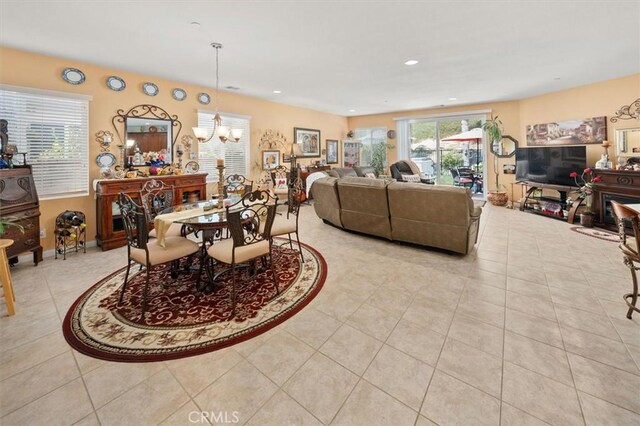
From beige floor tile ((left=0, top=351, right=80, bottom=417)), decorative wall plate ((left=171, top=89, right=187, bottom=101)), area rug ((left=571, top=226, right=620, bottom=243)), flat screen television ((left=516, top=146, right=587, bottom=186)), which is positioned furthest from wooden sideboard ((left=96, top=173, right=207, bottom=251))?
flat screen television ((left=516, top=146, right=587, bottom=186))

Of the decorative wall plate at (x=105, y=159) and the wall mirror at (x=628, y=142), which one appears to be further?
the wall mirror at (x=628, y=142)

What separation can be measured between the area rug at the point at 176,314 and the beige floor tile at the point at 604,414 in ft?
6.13

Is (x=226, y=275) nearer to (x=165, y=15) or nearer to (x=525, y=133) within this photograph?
(x=165, y=15)

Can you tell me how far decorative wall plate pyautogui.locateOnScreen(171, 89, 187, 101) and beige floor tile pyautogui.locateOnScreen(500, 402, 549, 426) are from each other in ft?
19.2

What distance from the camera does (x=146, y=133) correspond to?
4.56 metres

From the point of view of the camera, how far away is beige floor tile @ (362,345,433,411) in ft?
5.02

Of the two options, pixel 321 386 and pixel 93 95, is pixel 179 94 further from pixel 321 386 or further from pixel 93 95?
pixel 321 386

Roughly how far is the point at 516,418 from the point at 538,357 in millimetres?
607

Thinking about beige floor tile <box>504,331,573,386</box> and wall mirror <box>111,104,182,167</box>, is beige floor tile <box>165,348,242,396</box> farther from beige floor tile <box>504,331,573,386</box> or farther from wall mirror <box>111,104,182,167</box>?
wall mirror <box>111,104,182,167</box>

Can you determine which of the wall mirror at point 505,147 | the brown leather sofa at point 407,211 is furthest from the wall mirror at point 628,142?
the brown leather sofa at point 407,211

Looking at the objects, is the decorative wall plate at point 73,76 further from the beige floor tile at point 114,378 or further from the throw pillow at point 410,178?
the throw pillow at point 410,178

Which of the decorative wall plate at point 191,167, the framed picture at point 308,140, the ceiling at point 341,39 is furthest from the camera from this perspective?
the framed picture at point 308,140

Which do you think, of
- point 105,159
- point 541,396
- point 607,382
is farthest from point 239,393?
point 105,159

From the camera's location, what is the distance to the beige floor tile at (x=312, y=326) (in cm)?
202
